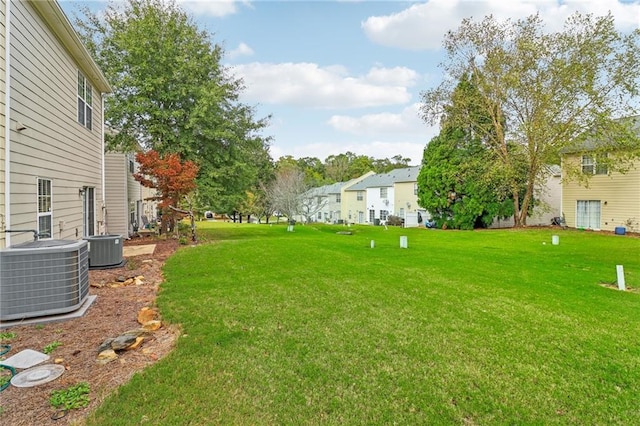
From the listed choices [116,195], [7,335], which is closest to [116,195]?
[116,195]

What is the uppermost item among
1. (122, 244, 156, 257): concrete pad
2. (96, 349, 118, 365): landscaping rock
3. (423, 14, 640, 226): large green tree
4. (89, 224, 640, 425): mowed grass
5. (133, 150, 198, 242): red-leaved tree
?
(423, 14, 640, 226): large green tree

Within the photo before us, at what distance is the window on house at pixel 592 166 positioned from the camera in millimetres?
18098

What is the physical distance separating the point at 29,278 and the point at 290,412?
3675mm

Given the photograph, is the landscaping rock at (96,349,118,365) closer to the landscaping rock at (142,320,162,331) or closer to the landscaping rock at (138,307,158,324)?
the landscaping rock at (142,320,162,331)

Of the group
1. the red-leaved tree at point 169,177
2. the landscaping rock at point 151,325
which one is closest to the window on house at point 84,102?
the red-leaved tree at point 169,177

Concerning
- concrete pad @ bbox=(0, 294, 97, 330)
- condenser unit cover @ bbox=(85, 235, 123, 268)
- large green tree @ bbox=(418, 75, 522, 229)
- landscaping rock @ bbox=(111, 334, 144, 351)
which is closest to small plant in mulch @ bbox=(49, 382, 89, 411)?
landscaping rock @ bbox=(111, 334, 144, 351)

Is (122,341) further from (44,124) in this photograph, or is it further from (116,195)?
(116,195)

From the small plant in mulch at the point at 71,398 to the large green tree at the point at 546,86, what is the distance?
828 inches

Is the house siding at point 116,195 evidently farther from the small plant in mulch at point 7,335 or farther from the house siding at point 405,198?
the house siding at point 405,198

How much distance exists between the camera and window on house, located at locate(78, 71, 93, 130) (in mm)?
8994

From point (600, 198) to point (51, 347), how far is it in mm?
24302

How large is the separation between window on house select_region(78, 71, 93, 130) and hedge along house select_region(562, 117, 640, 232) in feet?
72.7

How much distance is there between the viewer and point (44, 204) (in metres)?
6.62

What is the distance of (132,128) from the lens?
49.2 feet
